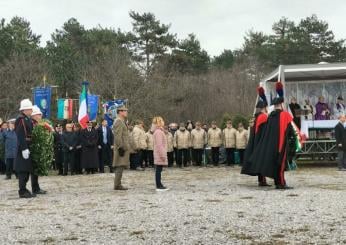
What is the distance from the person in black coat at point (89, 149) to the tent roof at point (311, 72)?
640 cm

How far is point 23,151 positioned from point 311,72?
11752mm

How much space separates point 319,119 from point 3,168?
11.6 metres

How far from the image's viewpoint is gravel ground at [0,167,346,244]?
7.12m

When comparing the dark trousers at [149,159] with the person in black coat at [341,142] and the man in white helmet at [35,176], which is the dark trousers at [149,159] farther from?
the man in white helmet at [35,176]

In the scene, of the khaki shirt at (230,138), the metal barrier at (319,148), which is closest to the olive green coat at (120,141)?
the khaki shirt at (230,138)

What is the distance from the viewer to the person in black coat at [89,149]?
60.4 ft

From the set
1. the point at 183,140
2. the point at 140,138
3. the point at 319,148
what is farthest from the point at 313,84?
the point at 140,138

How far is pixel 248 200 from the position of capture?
10141 mm

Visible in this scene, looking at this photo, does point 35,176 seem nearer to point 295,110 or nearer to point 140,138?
point 140,138

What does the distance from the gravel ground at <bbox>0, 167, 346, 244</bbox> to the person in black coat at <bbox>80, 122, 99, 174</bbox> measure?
525cm

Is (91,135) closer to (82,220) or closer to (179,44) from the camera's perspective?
(82,220)

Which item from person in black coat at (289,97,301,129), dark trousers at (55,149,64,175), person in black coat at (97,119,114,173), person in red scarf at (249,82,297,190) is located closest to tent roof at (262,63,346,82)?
person in black coat at (289,97,301,129)

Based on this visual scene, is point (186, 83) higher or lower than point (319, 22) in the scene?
lower

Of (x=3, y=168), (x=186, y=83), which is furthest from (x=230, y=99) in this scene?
(x=3, y=168)
